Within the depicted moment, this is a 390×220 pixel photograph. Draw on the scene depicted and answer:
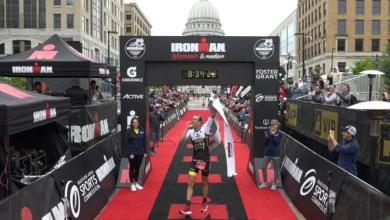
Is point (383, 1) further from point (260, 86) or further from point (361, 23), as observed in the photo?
point (260, 86)

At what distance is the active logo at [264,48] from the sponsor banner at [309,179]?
243 centimetres

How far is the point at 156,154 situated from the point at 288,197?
8.68 meters

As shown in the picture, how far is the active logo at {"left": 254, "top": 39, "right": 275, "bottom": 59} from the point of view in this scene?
13406 mm

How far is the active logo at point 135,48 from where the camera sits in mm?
13305

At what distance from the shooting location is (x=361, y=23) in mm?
83562

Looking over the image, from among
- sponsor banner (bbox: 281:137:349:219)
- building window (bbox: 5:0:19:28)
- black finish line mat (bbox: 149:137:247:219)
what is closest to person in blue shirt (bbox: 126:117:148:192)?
black finish line mat (bbox: 149:137:247:219)

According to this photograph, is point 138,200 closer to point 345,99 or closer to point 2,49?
point 345,99

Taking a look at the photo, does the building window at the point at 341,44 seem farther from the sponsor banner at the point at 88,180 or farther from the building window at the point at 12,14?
the sponsor banner at the point at 88,180

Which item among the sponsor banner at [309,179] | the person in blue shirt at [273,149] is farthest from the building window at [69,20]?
the sponsor banner at [309,179]

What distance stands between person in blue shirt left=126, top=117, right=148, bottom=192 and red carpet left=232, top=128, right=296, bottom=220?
2.74 m

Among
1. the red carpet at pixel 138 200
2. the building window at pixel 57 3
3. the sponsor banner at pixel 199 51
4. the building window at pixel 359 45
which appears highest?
the building window at pixel 57 3

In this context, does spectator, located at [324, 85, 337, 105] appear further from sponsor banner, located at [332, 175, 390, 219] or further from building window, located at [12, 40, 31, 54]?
building window, located at [12, 40, 31, 54]

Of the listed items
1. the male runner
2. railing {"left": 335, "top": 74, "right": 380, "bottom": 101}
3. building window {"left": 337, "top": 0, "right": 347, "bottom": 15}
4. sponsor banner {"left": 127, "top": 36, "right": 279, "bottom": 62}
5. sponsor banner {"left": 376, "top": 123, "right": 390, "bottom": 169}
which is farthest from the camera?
building window {"left": 337, "top": 0, "right": 347, "bottom": 15}

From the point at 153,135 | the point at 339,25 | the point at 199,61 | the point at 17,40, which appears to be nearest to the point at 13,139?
the point at 199,61
